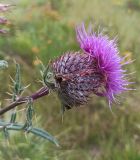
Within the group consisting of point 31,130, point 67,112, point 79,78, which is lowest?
point 31,130

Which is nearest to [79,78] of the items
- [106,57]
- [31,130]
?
[106,57]

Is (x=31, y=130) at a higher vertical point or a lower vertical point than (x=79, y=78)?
lower

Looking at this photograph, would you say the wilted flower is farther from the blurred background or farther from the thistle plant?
the blurred background

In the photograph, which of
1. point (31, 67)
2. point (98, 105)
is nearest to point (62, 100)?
point (98, 105)

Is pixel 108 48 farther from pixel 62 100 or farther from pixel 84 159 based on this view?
pixel 84 159

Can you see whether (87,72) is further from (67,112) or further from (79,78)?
(67,112)

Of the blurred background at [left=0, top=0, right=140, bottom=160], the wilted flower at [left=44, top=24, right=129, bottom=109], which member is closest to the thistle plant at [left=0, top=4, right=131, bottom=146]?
the wilted flower at [left=44, top=24, right=129, bottom=109]
